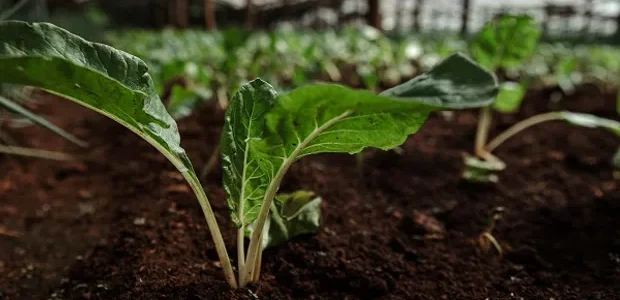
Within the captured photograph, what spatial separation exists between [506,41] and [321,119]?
4.90 ft

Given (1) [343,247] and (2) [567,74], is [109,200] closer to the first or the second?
(1) [343,247]

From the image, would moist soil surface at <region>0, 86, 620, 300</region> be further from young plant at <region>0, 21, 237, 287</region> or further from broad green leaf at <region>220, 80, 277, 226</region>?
young plant at <region>0, 21, 237, 287</region>

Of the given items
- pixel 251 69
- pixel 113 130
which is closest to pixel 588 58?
pixel 251 69

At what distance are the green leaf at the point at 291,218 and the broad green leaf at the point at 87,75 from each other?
12.9 inches

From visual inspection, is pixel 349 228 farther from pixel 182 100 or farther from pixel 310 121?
pixel 182 100

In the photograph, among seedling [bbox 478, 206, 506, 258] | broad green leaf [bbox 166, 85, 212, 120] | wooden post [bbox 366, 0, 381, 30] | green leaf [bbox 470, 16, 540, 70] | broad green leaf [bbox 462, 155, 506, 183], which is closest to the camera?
seedling [bbox 478, 206, 506, 258]

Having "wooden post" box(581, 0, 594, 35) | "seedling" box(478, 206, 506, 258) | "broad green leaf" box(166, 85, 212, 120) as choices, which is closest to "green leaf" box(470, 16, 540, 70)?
"seedling" box(478, 206, 506, 258)

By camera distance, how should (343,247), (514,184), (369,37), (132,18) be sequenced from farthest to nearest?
(132,18) → (369,37) → (514,184) → (343,247)

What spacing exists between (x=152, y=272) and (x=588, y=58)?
5247mm

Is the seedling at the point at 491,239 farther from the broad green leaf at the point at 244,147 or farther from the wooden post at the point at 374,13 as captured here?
the wooden post at the point at 374,13

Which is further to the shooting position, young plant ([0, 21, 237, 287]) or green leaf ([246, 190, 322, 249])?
green leaf ([246, 190, 322, 249])

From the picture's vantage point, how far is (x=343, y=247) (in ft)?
4.27

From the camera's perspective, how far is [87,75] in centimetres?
77

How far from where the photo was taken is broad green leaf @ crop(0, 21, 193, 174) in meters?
0.72
